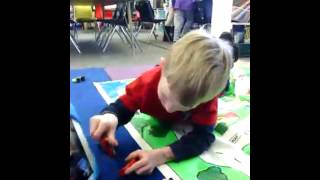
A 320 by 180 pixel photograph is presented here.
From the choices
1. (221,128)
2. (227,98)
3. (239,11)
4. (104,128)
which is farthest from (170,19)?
(104,128)

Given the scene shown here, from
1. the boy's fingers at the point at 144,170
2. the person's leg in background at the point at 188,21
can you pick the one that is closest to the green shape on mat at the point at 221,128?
the boy's fingers at the point at 144,170

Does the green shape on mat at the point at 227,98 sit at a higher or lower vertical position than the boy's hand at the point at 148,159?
higher

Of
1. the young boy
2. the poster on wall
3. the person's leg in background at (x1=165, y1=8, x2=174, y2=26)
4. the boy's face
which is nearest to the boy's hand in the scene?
the young boy

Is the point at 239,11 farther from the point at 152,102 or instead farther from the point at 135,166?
the point at 135,166

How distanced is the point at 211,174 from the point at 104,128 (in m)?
0.30

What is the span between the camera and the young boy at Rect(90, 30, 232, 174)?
728mm

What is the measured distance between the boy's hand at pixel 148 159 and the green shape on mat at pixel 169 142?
0.08 feet

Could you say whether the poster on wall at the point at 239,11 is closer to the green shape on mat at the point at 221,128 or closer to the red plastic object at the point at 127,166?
the green shape on mat at the point at 221,128

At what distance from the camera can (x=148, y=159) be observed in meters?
0.76

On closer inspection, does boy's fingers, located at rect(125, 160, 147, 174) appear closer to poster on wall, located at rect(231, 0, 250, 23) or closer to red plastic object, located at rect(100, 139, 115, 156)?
red plastic object, located at rect(100, 139, 115, 156)

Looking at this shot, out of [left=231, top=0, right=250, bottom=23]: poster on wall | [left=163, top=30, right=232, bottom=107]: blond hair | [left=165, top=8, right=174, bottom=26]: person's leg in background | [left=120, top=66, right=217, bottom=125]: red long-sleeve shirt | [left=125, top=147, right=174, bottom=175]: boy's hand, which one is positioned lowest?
[left=125, top=147, right=174, bottom=175]: boy's hand

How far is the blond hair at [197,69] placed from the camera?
72 cm

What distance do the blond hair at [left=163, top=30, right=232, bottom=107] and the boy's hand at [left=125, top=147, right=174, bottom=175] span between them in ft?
0.45
